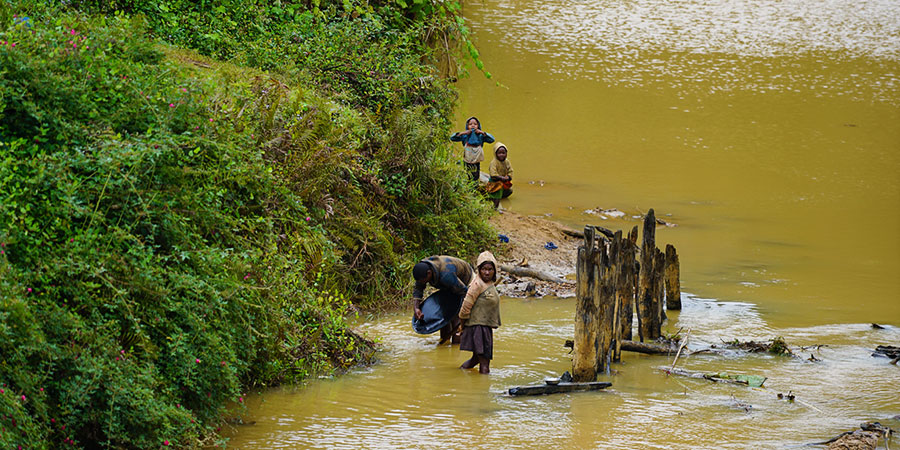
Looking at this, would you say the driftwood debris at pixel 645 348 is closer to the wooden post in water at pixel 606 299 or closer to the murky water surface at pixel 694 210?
the murky water surface at pixel 694 210

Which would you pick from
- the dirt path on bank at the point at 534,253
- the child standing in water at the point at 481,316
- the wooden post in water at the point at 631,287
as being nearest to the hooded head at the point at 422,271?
the child standing in water at the point at 481,316

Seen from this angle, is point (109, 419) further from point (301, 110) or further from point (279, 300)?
point (301, 110)

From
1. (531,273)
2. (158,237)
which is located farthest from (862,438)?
(531,273)

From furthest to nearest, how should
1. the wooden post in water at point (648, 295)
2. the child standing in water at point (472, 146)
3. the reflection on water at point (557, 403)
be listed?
the child standing in water at point (472, 146) < the wooden post in water at point (648, 295) < the reflection on water at point (557, 403)

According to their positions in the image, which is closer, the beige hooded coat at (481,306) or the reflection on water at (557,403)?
the reflection on water at (557,403)

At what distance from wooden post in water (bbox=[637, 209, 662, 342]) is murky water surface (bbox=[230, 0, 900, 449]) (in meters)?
0.50

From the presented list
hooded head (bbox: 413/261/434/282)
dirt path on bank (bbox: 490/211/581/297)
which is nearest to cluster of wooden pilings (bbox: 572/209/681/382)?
hooded head (bbox: 413/261/434/282)

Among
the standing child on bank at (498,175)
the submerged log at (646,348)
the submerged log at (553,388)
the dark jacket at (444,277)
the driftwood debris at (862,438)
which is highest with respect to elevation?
the standing child on bank at (498,175)

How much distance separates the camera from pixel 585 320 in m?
8.24

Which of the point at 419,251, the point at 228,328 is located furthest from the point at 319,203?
the point at 228,328

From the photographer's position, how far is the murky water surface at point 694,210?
24.5 feet

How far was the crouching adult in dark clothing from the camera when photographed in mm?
9102

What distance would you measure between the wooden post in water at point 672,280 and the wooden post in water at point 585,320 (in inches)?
121

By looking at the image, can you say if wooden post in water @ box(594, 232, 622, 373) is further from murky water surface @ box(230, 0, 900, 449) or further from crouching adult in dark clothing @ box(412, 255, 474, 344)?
crouching adult in dark clothing @ box(412, 255, 474, 344)
